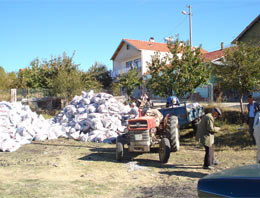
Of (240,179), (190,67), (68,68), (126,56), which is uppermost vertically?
(126,56)

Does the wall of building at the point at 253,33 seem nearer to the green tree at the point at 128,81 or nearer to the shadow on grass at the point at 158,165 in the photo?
the green tree at the point at 128,81

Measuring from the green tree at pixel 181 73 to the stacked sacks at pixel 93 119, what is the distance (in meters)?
2.24

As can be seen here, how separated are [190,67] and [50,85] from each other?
11.6 metres

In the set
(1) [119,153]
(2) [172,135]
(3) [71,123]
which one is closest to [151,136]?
(2) [172,135]

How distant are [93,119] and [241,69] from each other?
6.67 meters

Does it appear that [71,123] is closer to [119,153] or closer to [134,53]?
[119,153]

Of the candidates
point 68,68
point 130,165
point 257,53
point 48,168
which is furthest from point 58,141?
point 68,68

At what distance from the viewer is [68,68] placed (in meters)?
24.2

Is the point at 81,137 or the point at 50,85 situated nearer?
the point at 81,137

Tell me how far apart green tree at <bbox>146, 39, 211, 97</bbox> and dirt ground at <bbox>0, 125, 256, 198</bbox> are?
3571 mm

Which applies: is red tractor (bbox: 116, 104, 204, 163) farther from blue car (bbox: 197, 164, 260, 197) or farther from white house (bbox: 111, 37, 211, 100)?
white house (bbox: 111, 37, 211, 100)

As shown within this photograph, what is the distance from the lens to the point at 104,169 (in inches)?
280

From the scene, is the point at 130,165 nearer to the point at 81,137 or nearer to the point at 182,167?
the point at 182,167

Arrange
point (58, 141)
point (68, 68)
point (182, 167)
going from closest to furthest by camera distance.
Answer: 1. point (182, 167)
2. point (58, 141)
3. point (68, 68)
